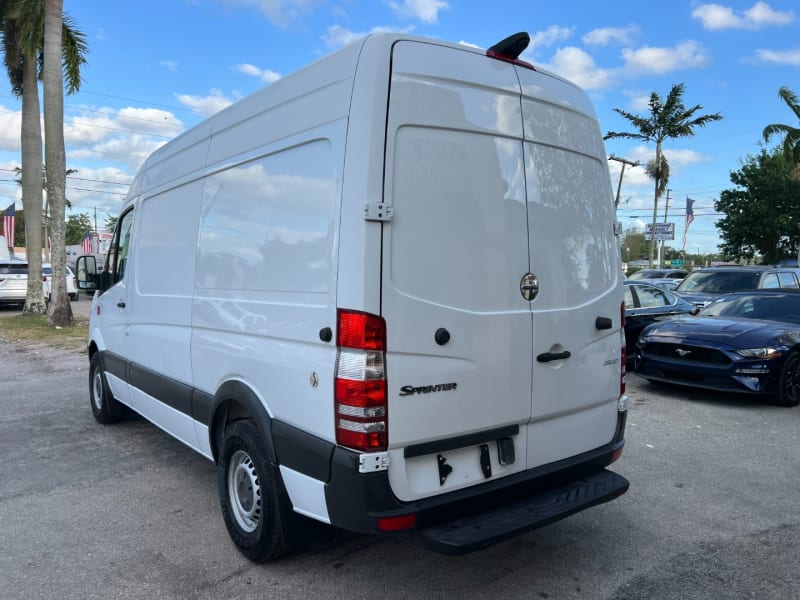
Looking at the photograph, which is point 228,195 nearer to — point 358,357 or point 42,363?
point 358,357

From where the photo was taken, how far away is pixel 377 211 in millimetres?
2582

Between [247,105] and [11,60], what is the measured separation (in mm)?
19049

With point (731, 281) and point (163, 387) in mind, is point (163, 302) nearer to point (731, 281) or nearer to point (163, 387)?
point (163, 387)

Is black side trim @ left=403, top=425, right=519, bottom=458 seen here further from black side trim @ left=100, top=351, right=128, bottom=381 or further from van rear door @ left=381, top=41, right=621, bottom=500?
black side trim @ left=100, top=351, right=128, bottom=381

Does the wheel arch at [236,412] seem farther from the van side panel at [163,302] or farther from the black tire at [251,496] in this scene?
the van side panel at [163,302]

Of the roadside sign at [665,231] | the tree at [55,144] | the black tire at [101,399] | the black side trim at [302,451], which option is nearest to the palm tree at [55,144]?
the tree at [55,144]

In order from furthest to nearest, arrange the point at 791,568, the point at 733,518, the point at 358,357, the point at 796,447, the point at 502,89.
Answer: the point at 796,447
the point at 733,518
the point at 791,568
the point at 502,89
the point at 358,357

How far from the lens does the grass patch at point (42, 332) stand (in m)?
12.6

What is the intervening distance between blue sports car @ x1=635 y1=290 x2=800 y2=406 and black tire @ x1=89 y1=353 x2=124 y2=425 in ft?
20.9

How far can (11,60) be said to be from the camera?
59.4ft

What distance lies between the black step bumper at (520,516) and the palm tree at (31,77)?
58.4ft

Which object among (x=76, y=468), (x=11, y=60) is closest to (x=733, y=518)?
(x=76, y=468)

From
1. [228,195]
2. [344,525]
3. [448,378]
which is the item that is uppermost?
[228,195]

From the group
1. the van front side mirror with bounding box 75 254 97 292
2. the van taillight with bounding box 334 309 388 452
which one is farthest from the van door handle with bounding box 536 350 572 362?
the van front side mirror with bounding box 75 254 97 292
